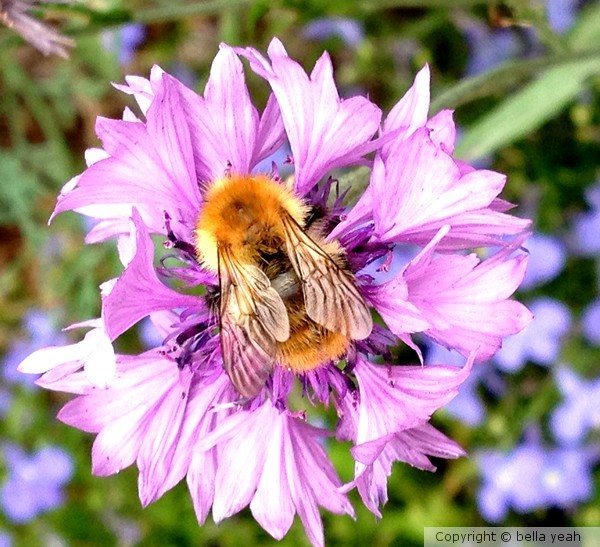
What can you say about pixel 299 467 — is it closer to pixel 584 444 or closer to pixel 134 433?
pixel 134 433

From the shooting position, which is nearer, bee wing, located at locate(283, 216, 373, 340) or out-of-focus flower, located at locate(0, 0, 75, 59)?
bee wing, located at locate(283, 216, 373, 340)

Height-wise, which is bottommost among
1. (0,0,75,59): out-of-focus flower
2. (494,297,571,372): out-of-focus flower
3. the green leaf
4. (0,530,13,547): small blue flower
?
(0,530,13,547): small blue flower

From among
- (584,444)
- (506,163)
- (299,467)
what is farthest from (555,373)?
(299,467)

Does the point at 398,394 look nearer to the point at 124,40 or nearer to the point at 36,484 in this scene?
the point at 36,484

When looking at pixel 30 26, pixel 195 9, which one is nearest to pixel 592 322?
pixel 195 9

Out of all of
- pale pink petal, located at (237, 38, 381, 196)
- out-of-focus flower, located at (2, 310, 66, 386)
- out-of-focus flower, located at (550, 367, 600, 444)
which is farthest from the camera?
out-of-focus flower, located at (2, 310, 66, 386)

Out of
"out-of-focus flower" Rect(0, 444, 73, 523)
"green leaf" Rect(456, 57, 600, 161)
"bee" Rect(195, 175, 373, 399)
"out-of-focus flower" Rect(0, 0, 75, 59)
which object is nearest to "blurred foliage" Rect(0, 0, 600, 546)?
"green leaf" Rect(456, 57, 600, 161)

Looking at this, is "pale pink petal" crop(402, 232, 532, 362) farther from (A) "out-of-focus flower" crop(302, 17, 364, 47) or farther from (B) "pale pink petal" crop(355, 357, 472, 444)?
(A) "out-of-focus flower" crop(302, 17, 364, 47)
